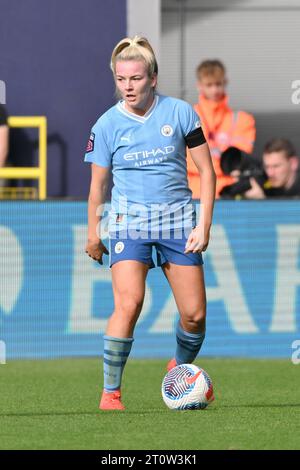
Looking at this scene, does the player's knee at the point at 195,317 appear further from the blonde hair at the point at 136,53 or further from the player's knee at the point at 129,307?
the blonde hair at the point at 136,53

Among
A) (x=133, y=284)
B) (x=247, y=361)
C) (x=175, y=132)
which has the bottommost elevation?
(x=247, y=361)

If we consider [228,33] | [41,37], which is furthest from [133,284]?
[228,33]

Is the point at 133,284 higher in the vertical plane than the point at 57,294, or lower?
higher

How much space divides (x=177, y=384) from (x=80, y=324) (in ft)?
13.6

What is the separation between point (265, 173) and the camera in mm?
12781

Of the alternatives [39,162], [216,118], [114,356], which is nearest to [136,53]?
[114,356]

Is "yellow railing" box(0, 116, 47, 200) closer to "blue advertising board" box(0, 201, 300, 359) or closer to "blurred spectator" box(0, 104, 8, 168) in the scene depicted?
"blurred spectator" box(0, 104, 8, 168)

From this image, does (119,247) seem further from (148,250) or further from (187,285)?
(187,285)

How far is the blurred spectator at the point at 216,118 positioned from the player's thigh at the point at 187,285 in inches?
183

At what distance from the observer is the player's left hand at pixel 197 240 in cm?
766

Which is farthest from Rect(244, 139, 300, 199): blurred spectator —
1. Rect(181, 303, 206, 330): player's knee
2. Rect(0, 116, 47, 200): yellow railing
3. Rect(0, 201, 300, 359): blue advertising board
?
Rect(181, 303, 206, 330): player's knee

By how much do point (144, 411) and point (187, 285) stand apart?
2.45ft

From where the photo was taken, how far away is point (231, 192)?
12492 millimetres
